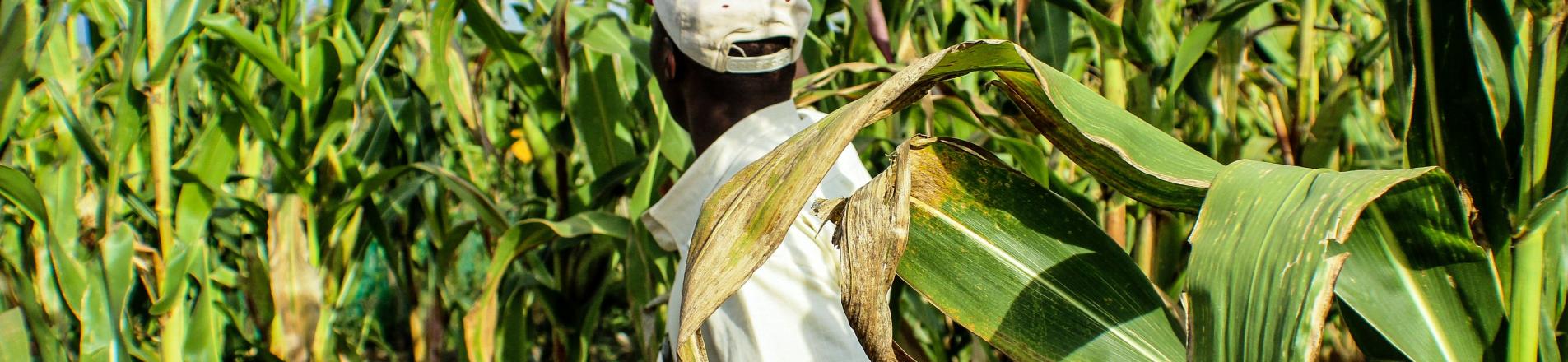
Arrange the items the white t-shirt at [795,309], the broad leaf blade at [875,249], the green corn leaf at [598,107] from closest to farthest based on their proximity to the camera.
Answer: the broad leaf blade at [875,249]
the white t-shirt at [795,309]
the green corn leaf at [598,107]

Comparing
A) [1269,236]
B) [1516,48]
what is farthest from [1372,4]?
[1269,236]

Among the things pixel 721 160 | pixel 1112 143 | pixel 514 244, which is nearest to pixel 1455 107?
pixel 1112 143

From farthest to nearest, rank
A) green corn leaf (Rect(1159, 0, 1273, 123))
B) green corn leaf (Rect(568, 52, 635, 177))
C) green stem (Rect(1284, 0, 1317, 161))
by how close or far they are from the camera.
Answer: green corn leaf (Rect(568, 52, 635, 177))
green stem (Rect(1284, 0, 1317, 161))
green corn leaf (Rect(1159, 0, 1273, 123))

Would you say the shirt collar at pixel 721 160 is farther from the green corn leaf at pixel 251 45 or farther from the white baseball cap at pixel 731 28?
the green corn leaf at pixel 251 45

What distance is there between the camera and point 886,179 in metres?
0.49

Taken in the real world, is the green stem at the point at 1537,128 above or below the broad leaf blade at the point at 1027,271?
above

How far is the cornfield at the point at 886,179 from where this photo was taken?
0.45 meters

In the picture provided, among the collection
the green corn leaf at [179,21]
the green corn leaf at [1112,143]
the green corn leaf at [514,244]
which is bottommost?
the green corn leaf at [514,244]

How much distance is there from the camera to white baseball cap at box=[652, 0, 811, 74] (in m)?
0.89

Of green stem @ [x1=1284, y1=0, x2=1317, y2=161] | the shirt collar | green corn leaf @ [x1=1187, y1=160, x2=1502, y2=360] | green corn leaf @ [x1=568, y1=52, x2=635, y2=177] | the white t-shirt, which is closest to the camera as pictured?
green corn leaf @ [x1=1187, y1=160, x2=1502, y2=360]

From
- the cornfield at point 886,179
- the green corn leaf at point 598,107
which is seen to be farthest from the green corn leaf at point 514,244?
the green corn leaf at point 598,107

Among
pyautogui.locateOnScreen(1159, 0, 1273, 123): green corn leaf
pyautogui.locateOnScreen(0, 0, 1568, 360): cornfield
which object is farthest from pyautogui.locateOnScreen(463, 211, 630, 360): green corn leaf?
pyautogui.locateOnScreen(1159, 0, 1273, 123): green corn leaf

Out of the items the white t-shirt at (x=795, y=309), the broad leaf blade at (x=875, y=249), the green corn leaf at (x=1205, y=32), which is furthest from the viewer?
the green corn leaf at (x=1205, y=32)

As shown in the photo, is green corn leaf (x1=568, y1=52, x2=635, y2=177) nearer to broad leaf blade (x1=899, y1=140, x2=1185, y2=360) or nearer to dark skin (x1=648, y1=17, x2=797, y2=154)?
dark skin (x1=648, y1=17, x2=797, y2=154)
